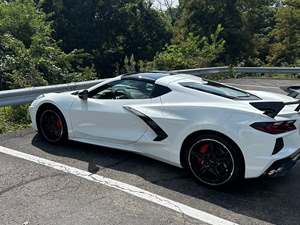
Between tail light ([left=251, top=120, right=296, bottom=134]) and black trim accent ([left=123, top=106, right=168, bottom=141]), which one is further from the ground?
tail light ([left=251, top=120, right=296, bottom=134])

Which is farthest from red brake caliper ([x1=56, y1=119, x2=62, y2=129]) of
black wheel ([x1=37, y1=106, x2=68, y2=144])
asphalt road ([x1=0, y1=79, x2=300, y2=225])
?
asphalt road ([x1=0, y1=79, x2=300, y2=225])

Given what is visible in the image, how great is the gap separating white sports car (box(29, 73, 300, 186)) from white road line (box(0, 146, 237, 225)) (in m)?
0.61

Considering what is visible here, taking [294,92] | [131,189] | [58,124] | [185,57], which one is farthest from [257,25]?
[131,189]

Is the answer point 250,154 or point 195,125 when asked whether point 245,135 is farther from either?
point 195,125

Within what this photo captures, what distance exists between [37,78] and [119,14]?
78.8 feet

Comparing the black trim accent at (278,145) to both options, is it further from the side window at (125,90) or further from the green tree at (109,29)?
the green tree at (109,29)

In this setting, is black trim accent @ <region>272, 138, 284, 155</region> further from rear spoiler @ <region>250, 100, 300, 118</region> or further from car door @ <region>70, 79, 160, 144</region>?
car door @ <region>70, 79, 160, 144</region>

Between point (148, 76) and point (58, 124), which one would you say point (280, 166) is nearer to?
point (148, 76)

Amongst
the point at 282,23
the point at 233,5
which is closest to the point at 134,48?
the point at 233,5

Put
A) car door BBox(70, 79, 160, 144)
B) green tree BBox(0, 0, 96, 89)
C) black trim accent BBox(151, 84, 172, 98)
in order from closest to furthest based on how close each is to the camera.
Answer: black trim accent BBox(151, 84, 172, 98) → car door BBox(70, 79, 160, 144) → green tree BBox(0, 0, 96, 89)

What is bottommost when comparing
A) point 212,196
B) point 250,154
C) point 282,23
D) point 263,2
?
point 212,196

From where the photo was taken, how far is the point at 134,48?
33.7m

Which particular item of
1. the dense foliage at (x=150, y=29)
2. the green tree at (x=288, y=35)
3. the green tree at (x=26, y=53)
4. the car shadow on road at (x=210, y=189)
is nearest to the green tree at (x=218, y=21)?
the dense foliage at (x=150, y=29)

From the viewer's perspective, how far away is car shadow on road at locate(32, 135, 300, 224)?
3812 millimetres
